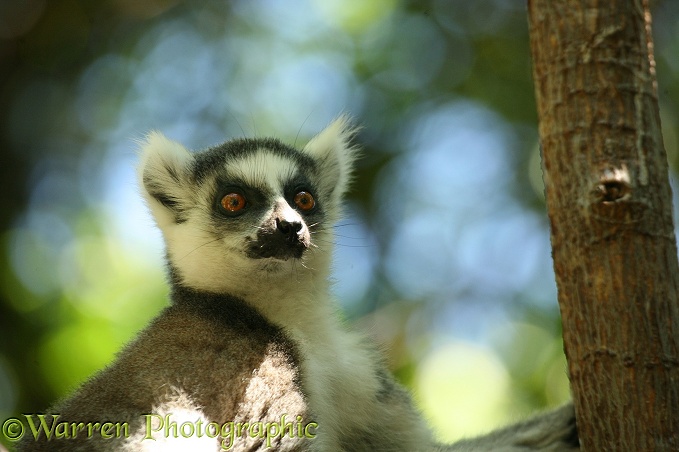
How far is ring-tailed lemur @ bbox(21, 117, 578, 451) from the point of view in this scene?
3.89m

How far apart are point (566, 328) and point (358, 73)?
6.96 m

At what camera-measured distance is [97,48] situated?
941 cm

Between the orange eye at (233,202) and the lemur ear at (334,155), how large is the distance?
3.35 ft

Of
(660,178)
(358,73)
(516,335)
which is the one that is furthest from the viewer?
(358,73)

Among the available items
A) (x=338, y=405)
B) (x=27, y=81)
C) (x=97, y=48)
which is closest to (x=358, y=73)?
(x=97, y=48)

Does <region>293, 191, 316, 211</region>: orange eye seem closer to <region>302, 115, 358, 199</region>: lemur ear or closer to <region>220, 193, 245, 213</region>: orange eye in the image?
<region>220, 193, 245, 213</region>: orange eye

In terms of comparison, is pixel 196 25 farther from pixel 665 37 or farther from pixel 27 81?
pixel 665 37

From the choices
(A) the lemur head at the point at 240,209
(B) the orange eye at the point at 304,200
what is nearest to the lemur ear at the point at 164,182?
(A) the lemur head at the point at 240,209

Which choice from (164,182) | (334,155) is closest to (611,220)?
(334,155)

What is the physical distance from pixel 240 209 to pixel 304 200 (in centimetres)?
51

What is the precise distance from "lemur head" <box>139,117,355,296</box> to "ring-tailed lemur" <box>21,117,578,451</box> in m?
0.01

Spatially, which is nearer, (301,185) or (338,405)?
(338,405)

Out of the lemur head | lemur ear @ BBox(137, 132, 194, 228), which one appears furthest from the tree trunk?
lemur ear @ BBox(137, 132, 194, 228)

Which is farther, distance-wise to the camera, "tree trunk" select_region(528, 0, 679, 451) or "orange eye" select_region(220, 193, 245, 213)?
"orange eye" select_region(220, 193, 245, 213)
